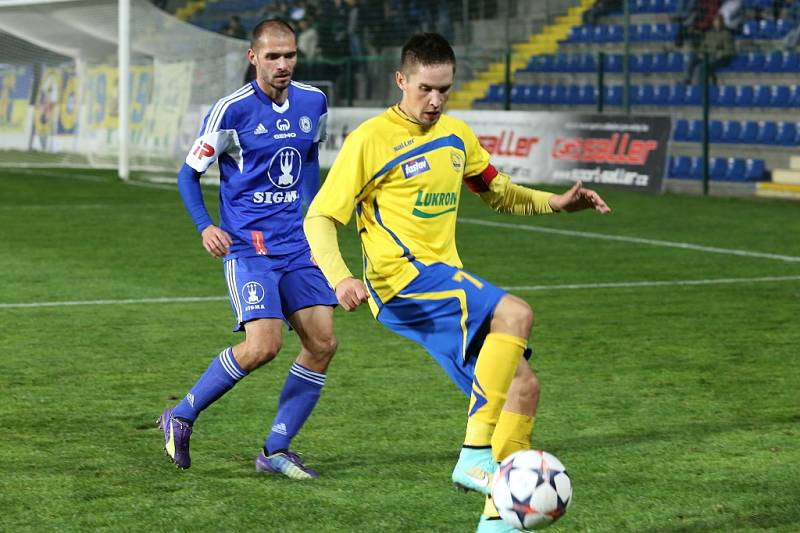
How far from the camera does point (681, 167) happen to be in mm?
21578

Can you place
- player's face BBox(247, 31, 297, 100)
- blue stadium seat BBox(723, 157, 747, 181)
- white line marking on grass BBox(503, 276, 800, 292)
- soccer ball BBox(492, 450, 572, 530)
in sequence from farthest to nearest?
1. blue stadium seat BBox(723, 157, 747, 181)
2. white line marking on grass BBox(503, 276, 800, 292)
3. player's face BBox(247, 31, 297, 100)
4. soccer ball BBox(492, 450, 572, 530)

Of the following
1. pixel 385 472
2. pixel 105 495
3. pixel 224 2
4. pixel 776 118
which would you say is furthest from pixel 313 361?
pixel 224 2

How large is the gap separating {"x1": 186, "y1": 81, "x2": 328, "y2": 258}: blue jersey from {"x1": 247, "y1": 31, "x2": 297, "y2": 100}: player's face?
125mm

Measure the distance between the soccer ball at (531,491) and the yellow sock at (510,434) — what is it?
22cm

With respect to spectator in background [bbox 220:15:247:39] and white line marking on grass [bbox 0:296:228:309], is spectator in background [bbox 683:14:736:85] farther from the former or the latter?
white line marking on grass [bbox 0:296:228:309]

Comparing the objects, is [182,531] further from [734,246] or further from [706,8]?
[706,8]

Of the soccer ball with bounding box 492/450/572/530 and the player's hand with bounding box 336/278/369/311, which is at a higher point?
the player's hand with bounding box 336/278/369/311

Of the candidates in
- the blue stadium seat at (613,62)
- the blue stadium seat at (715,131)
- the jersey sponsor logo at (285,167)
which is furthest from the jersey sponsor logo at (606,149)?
the jersey sponsor logo at (285,167)

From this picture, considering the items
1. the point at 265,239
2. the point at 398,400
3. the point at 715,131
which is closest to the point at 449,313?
the point at 265,239

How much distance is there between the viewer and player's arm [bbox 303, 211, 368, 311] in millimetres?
4457

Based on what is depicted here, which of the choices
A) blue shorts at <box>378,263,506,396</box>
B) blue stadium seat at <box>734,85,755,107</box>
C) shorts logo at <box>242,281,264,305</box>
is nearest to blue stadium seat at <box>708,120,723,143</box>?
blue stadium seat at <box>734,85,755,107</box>

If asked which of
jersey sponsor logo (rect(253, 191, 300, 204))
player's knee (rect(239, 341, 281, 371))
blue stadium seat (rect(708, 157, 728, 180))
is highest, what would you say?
jersey sponsor logo (rect(253, 191, 300, 204))

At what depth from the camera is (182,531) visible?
465cm

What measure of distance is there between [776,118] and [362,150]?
19.0 meters
